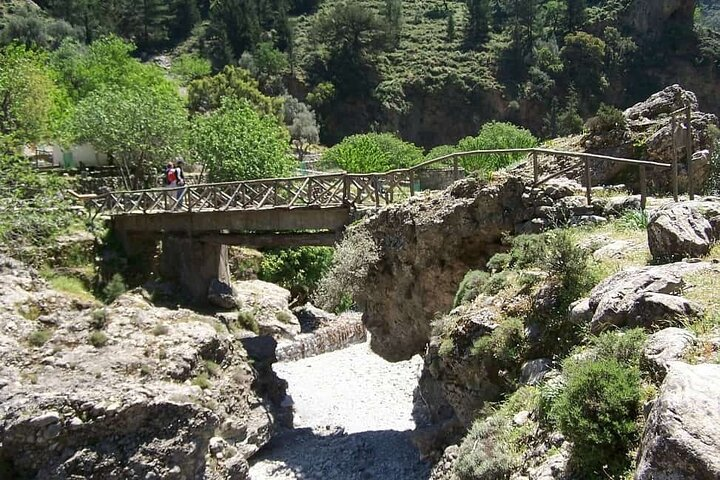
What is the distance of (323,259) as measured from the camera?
36094 mm

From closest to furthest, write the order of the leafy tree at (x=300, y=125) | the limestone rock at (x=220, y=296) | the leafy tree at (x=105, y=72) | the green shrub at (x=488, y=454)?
the green shrub at (x=488, y=454)
the limestone rock at (x=220, y=296)
the leafy tree at (x=105, y=72)
the leafy tree at (x=300, y=125)

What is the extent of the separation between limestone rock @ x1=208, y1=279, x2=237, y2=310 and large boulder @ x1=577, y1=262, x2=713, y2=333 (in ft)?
66.1

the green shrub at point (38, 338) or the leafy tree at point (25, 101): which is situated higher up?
the leafy tree at point (25, 101)

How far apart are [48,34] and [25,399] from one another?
63122mm

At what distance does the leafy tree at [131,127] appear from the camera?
3092 cm

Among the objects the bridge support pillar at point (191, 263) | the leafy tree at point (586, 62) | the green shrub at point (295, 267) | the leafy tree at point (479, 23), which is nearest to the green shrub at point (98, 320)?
A: the bridge support pillar at point (191, 263)

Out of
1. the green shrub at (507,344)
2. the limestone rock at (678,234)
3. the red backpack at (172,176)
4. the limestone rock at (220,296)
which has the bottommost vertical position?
the limestone rock at (220,296)

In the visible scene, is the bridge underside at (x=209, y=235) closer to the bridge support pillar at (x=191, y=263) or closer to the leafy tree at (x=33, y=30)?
the bridge support pillar at (x=191, y=263)

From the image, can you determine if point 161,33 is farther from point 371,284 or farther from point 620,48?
point 371,284

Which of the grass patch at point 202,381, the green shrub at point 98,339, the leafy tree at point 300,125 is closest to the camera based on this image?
the green shrub at point 98,339

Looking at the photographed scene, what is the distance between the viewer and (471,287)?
541 inches

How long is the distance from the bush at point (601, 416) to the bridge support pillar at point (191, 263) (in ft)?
68.5

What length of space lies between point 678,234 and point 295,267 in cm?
2714

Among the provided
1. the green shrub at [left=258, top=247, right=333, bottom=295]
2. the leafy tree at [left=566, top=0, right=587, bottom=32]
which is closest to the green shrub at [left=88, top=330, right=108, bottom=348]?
the green shrub at [left=258, top=247, right=333, bottom=295]
